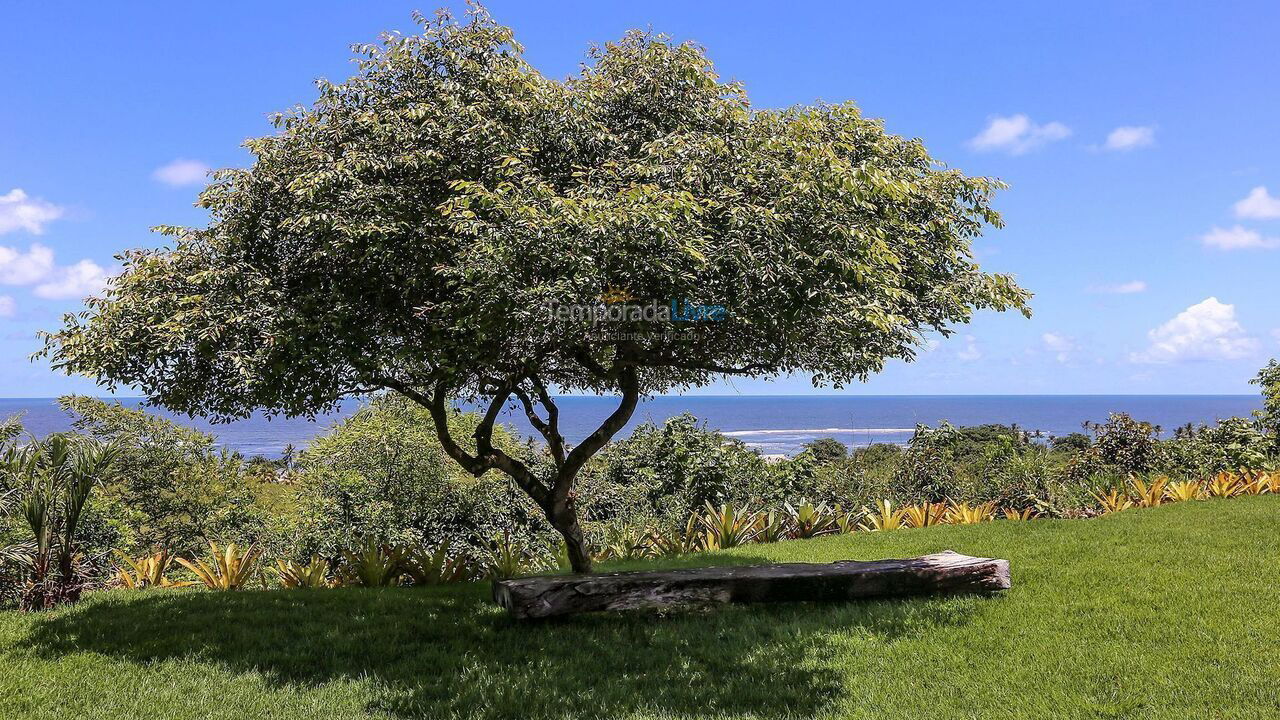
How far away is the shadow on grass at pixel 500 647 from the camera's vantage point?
5.92m

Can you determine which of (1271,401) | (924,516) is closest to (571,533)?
(924,516)

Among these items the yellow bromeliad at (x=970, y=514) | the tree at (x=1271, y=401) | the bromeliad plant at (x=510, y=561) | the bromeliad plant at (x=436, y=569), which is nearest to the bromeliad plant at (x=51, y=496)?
the bromeliad plant at (x=436, y=569)

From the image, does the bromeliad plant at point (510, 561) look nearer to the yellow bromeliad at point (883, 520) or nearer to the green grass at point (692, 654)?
the green grass at point (692, 654)

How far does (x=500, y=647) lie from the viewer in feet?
23.7

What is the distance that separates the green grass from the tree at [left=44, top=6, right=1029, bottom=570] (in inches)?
94.2

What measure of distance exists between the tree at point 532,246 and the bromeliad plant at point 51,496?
71.1 inches

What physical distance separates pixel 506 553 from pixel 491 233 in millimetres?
6259

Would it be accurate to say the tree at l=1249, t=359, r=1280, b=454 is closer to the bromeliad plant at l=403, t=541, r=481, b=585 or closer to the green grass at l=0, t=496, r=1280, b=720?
the green grass at l=0, t=496, r=1280, b=720

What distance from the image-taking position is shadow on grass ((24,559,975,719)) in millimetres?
5922

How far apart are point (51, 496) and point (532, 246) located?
7235 mm

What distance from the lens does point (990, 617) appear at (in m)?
7.55

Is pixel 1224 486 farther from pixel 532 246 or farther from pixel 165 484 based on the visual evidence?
pixel 165 484

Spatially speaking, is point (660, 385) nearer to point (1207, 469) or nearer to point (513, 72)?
point (513, 72)

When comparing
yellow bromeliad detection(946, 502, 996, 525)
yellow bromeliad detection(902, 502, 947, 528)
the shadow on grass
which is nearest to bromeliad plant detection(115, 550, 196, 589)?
the shadow on grass
